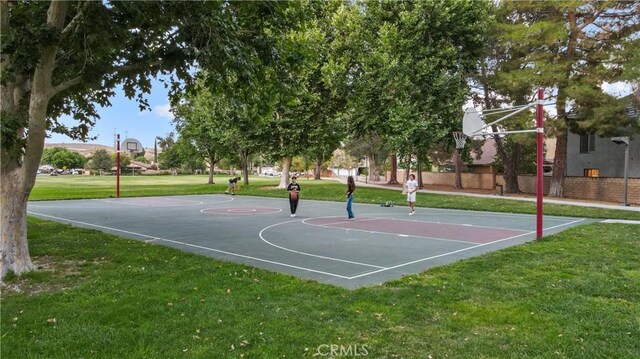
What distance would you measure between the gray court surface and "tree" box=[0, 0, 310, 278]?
3.76m

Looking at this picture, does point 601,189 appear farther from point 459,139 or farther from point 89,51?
point 89,51

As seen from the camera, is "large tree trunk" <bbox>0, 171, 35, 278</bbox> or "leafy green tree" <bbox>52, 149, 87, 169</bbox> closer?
"large tree trunk" <bbox>0, 171, 35, 278</bbox>

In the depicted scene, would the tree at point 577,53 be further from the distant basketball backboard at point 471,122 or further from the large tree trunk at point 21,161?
the large tree trunk at point 21,161

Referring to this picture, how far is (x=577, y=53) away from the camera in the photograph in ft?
81.7

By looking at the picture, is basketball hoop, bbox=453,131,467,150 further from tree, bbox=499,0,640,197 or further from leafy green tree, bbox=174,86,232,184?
leafy green tree, bbox=174,86,232,184

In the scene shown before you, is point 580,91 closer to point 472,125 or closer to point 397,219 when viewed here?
point 472,125

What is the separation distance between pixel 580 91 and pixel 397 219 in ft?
43.6

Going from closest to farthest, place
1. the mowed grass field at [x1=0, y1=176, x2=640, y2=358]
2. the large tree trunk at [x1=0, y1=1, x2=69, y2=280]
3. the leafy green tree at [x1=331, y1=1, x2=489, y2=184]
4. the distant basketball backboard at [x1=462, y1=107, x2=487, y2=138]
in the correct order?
1. the mowed grass field at [x1=0, y1=176, x2=640, y2=358]
2. the large tree trunk at [x1=0, y1=1, x2=69, y2=280]
3. the distant basketball backboard at [x1=462, y1=107, x2=487, y2=138]
4. the leafy green tree at [x1=331, y1=1, x2=489, y2=184]

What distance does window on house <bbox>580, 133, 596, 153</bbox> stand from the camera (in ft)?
99.6

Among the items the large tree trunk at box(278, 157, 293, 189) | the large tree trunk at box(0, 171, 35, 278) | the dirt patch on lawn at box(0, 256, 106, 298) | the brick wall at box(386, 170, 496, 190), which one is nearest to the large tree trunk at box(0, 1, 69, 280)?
the large tree trunk at box(0, 171, 35, 278)

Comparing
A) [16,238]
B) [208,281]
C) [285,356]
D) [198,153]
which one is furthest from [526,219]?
[198,153]

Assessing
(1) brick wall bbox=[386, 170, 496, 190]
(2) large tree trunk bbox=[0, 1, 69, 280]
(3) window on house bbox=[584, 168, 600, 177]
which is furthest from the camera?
(1) brick wall bbox=[386, 170, 496, 190]

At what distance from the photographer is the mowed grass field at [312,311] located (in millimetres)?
4570

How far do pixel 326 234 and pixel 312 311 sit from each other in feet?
22.6
